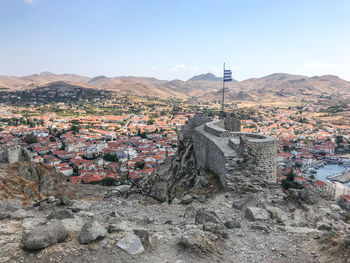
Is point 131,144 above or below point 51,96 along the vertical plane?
below

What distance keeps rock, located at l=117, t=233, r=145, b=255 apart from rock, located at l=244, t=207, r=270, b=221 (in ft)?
12.6

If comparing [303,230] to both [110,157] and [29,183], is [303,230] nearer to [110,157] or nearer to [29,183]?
[29,183]

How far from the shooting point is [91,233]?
220 inches

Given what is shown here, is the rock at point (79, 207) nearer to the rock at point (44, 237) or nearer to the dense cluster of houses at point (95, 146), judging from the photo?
the rock at point (44, 237)

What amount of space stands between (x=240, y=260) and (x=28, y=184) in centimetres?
1166

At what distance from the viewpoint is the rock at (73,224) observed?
20.3ft

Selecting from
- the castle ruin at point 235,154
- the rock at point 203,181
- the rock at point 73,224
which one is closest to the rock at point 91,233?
the rock at point 73,224

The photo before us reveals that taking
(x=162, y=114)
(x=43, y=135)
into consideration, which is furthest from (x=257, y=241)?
(x=162, y=114)

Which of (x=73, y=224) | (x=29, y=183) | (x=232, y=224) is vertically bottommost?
(x=29, y=183)

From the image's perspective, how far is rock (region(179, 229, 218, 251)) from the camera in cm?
577

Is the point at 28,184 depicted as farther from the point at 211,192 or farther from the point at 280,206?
the point at 280,206

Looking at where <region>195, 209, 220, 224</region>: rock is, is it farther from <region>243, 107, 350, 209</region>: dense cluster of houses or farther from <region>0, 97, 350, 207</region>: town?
<region>243, 107, 350, 209</region>: dense cluster of houses

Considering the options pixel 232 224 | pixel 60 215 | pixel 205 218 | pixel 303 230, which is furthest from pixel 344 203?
pixel 60 215

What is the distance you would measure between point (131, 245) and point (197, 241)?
1431 millimetres
